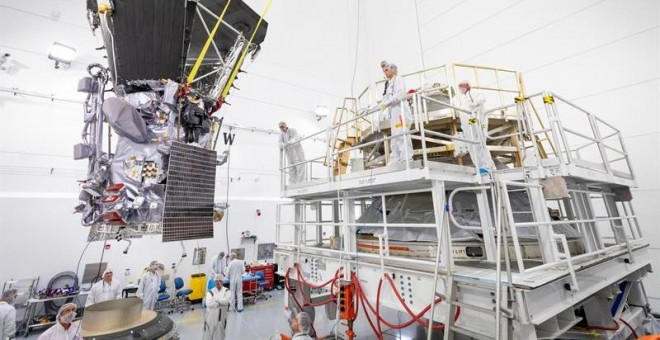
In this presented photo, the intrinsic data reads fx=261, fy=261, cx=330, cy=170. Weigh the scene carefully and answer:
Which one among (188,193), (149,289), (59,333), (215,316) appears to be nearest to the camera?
(188,193)

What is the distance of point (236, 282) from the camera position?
315 inches

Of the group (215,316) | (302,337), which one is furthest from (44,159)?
(302,337)

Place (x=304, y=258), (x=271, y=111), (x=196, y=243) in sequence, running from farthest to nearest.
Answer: (x=271, y=111), (x=196, y=243), (x=304, y=258)

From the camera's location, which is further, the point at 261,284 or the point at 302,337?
the point at 261,284

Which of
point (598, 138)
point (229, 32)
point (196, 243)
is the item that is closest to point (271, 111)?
point (196, 243)

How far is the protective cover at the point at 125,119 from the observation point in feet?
8.87

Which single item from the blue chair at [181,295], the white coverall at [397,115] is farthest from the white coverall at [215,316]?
the white coverall at [397,115]

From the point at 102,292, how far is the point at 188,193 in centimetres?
498

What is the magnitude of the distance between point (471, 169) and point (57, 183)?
1015 centimetres

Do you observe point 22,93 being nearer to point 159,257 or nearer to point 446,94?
point 159,257

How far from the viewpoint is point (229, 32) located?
3877mm

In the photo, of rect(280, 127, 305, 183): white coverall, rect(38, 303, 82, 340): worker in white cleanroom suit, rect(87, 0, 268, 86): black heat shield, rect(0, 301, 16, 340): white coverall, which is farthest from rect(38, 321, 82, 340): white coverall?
rect(280, 127, 305, 183): white coverall

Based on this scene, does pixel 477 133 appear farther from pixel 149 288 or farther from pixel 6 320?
pixel 6 320

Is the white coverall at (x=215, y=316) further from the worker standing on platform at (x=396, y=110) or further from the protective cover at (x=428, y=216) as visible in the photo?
the worker standing on platform at (x=396, y=110)
